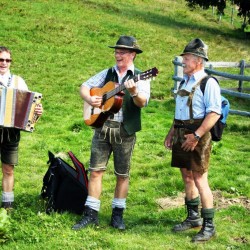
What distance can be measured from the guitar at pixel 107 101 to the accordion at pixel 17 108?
64cm

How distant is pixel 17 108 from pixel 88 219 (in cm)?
152

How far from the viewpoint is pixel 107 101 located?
19.4 feet

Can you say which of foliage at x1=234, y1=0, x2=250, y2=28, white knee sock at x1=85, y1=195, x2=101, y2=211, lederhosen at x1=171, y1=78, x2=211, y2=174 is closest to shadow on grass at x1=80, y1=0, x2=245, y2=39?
foliage at x1=234, y1=0, x2=250, y2=28

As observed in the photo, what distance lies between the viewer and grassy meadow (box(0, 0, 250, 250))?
5980mm

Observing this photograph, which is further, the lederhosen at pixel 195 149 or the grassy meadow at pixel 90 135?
the grassy meadow at pixel 90 135

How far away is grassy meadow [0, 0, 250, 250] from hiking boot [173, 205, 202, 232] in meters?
0.11

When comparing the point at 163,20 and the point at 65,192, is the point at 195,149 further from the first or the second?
the point at 163,20

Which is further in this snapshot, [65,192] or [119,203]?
[65,192]

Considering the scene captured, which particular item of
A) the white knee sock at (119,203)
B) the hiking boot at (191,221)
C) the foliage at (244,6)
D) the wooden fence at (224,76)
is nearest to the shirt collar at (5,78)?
the white knee sock at (119,203)

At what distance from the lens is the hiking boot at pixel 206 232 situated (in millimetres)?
5852

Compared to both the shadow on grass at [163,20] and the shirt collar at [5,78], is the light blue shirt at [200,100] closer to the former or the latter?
the shirt collar at [5,78]

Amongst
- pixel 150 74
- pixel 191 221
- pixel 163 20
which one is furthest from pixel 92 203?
pixel 163 20

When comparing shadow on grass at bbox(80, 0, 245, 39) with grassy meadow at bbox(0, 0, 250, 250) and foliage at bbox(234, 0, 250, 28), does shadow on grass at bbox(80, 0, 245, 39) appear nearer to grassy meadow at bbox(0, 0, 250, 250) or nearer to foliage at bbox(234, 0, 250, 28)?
grassy meadow at bbox(0, 0, 250, 250)

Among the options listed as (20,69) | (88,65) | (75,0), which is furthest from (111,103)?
(75,0)
